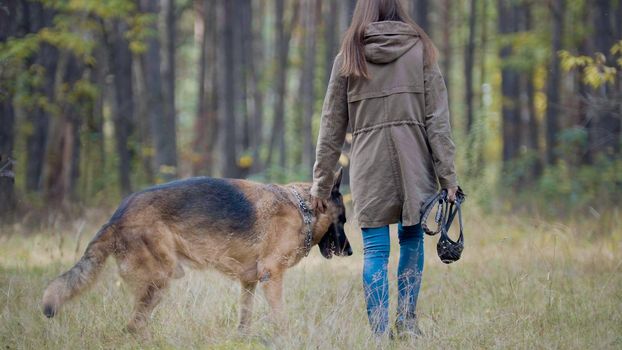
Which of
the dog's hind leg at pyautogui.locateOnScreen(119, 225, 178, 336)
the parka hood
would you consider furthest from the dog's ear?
the dog's hind leg at pyautogui.locateOnScreen(119, 225, 178, 336)

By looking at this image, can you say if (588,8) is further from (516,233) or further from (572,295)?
(572,295)

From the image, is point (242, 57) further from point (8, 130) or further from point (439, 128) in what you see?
point (439, 128)

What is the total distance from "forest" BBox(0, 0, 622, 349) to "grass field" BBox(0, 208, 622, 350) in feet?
0.07

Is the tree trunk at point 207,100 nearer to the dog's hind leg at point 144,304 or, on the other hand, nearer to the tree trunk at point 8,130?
the tree trunk at point 8,130

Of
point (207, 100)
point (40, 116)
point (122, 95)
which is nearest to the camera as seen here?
point (40, 116)

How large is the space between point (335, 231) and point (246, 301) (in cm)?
92

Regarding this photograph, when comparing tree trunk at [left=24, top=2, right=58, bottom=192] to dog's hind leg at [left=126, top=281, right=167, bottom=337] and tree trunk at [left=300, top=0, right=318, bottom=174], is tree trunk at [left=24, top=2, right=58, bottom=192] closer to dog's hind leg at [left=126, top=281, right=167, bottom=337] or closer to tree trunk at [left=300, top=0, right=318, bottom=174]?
tree trunk at [left=300, top=0, right=318, bottom=174]

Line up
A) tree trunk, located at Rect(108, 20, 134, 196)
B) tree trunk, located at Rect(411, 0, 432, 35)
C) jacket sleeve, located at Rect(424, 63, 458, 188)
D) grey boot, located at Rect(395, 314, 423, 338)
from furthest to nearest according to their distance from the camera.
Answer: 1. tree trunk, located at Rect(108, 20, 134, 196)
2. tree trunk, located at Rect(411, 0, 432, 35)
3. grey boot, located at Rect(395, 314, 423, 338)
4. jacket sleeve, located at Rect(424, 63, 458, 188)

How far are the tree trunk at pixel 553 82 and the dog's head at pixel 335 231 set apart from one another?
12211 millimetres

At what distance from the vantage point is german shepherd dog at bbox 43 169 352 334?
17.7 feet

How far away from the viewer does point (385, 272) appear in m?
5.11

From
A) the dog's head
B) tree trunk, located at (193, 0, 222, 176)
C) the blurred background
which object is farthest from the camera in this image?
tree trunk, located at (193, 0, 222, 176)

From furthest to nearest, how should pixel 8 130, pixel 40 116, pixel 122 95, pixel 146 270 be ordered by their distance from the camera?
pixel 122 95 < pixel 40 116 < pixel 8 130 < pixel 146 270

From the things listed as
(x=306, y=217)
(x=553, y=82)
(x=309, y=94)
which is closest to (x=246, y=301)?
(x=306, y=217)
